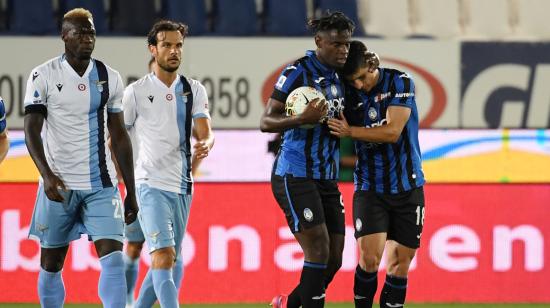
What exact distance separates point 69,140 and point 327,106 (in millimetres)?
1337

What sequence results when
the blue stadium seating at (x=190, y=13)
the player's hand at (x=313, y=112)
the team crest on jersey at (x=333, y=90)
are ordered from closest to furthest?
the player's hand at (x=313, y=112) → the team crest on jersey at (x=333, y=90) → the blue stadium seating at (x=190, y=13)

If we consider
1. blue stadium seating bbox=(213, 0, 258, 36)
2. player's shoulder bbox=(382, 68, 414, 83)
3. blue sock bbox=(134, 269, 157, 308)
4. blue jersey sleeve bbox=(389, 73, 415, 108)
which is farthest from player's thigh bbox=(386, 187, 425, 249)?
blue stadium seating bbox=(213, 0, 258, 36)

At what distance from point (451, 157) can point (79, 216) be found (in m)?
6.18

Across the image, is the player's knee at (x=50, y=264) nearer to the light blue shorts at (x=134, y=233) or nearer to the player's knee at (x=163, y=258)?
the player's knee at (x=163, y=258)

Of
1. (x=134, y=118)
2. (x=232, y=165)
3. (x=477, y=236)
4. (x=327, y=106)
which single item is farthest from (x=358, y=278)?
(x=232, y=165)

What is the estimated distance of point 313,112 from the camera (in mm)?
5477

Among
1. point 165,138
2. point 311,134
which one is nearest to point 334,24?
point 311,134

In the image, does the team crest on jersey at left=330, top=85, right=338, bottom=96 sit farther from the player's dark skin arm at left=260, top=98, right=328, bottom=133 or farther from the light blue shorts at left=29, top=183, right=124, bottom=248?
the light blue shorts at left=29, top=183, right=124, bottom=248

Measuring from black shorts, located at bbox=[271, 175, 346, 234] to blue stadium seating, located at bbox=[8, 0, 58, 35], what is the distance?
20.6ft

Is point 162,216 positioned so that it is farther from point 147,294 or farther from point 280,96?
point 280,96

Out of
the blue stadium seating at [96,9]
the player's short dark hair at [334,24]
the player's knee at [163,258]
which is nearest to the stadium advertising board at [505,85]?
the blue stadium seating at [96,9]

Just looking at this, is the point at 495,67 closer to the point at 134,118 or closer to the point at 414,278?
the point at 414,278

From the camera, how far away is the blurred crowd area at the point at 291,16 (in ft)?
37.8

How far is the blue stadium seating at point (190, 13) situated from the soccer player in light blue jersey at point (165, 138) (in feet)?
17.7
